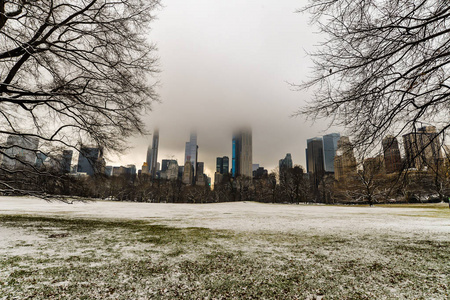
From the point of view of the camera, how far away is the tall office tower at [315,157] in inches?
2792

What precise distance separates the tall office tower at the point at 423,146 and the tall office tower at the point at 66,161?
10336 mm

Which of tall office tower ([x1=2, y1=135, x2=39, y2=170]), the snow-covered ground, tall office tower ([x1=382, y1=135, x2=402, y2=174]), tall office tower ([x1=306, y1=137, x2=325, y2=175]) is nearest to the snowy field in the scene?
tall office tower ([x1=382, y1=135, x2=402, y2=174])

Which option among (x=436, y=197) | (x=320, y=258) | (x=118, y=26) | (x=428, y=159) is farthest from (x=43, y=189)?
(x=436, y=197)

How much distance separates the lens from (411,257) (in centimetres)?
355

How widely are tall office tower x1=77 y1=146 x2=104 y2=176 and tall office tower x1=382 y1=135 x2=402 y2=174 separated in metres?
8.60

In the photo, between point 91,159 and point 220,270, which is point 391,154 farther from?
point 91,159

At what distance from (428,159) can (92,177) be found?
33.7 feet

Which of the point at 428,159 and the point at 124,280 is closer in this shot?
the point at 124,280

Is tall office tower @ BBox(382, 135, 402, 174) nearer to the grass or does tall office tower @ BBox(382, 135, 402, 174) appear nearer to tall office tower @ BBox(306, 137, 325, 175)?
the grass

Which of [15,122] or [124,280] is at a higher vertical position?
[15,122]

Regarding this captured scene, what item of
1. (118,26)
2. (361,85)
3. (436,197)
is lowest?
(436,197)

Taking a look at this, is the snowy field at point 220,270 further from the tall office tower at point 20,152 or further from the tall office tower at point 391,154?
the tall office tower at point 20,152

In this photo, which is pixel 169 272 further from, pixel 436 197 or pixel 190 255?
pixel 436 197

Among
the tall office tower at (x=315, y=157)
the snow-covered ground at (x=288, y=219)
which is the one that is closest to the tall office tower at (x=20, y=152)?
the snow-covered ground at (x=288, y=219)
